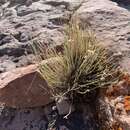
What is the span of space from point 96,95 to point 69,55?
0.43 meters

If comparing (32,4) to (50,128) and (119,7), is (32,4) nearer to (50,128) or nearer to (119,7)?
(119,7)

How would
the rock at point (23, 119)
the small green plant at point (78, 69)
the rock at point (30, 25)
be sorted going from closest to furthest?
the small green plant at point (78, 69) → the rock at point (23, 119) → the rock at point (30, 25)

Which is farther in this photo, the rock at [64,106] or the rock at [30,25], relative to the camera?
the rock at [30,25]

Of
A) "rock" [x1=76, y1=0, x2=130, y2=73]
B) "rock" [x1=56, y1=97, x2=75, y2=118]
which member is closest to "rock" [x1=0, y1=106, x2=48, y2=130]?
"rock" [x1=56, y1=97, x2=75, y2=118]

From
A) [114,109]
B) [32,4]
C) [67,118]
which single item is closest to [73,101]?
[67,118]

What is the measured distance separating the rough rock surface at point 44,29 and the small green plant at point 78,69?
0.72 feet

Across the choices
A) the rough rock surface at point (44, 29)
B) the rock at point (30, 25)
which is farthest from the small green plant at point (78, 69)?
the rock at point (30, 25)

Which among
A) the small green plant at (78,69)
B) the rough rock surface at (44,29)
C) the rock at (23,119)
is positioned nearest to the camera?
the small green plant at (78,69)

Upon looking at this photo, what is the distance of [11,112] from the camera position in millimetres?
3523

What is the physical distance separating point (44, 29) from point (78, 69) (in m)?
1.06

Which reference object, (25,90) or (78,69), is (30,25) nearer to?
(25,90)

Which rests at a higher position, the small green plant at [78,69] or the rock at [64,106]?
the small green plant at [78,69]

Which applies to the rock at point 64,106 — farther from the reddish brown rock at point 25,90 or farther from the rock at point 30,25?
the rock at point 30,25

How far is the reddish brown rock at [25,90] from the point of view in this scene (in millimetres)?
3410
